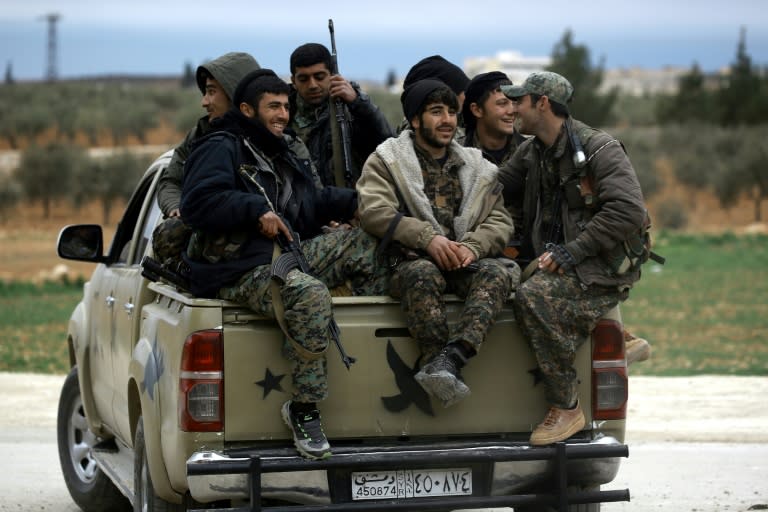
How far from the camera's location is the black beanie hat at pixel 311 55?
304 inches

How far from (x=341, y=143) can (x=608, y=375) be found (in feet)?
7.56

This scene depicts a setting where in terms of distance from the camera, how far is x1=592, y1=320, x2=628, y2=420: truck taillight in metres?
5.96

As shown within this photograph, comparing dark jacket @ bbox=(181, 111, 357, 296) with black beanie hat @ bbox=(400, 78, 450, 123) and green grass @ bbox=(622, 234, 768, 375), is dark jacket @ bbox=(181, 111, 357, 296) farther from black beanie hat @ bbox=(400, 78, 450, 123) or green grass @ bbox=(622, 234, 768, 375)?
green grass @ bbox=(622, 234, 768, 375)

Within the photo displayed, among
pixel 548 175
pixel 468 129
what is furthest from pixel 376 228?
pixel 468 129

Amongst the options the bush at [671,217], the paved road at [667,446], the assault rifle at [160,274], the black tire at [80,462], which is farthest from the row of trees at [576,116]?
the assault rifle at [160,274]

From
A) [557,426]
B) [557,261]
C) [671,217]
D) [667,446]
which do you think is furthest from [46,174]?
[557,426]

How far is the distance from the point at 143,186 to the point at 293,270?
2477 millimetres

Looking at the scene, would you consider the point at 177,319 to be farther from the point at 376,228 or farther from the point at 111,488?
the point at 111,488

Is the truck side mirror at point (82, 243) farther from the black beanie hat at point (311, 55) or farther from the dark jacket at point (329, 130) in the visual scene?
the black beanie hat at point (311, 55)

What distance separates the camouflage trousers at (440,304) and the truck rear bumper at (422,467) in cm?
43

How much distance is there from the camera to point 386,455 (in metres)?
5.55

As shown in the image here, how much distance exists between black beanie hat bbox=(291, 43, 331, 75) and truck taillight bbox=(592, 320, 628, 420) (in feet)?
8.43

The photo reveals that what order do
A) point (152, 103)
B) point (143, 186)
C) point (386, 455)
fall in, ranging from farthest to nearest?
1. point (152, 103)
2. point (143, 186)
3. point (386, 455)

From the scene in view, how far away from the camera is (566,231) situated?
634 centimetres
